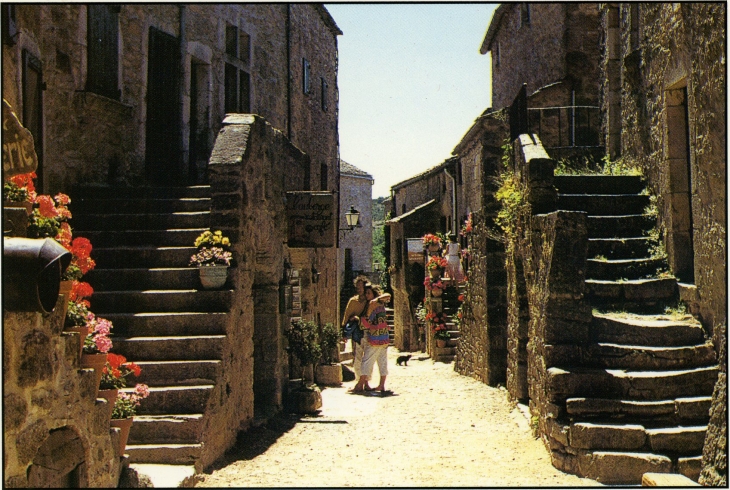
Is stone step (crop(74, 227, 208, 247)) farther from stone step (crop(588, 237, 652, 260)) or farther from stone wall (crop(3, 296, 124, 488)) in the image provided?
stone step (crop(588, 237, 652, 260))

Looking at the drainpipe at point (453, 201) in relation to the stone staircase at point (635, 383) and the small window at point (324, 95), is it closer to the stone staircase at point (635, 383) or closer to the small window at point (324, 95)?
the small window at point (324, 95)

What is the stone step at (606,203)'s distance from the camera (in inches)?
341

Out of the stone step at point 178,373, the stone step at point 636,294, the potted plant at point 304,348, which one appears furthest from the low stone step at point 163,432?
the stone step at point 636,294

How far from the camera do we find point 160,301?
713 centimetres

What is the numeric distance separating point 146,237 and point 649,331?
5.34 meters

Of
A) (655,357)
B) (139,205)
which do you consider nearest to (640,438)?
(655,357)

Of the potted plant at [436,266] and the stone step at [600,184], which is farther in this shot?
the potted plant at [436,266]

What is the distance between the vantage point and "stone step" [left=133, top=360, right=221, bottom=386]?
6316mm

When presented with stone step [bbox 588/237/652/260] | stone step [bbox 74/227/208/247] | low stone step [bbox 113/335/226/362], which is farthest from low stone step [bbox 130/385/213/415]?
stone step [bbox 588/237/652/260]

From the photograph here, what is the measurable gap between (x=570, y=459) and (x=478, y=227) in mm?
5887

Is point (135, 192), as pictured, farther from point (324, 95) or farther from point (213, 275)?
point (324, 95)

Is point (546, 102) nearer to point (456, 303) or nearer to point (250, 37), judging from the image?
point (456, 303)

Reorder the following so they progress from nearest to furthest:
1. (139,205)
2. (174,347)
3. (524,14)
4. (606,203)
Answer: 1. (174,347)
2. (606,203)
3. (139,205)
4. (524,14)

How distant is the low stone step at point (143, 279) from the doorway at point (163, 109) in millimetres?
4067
